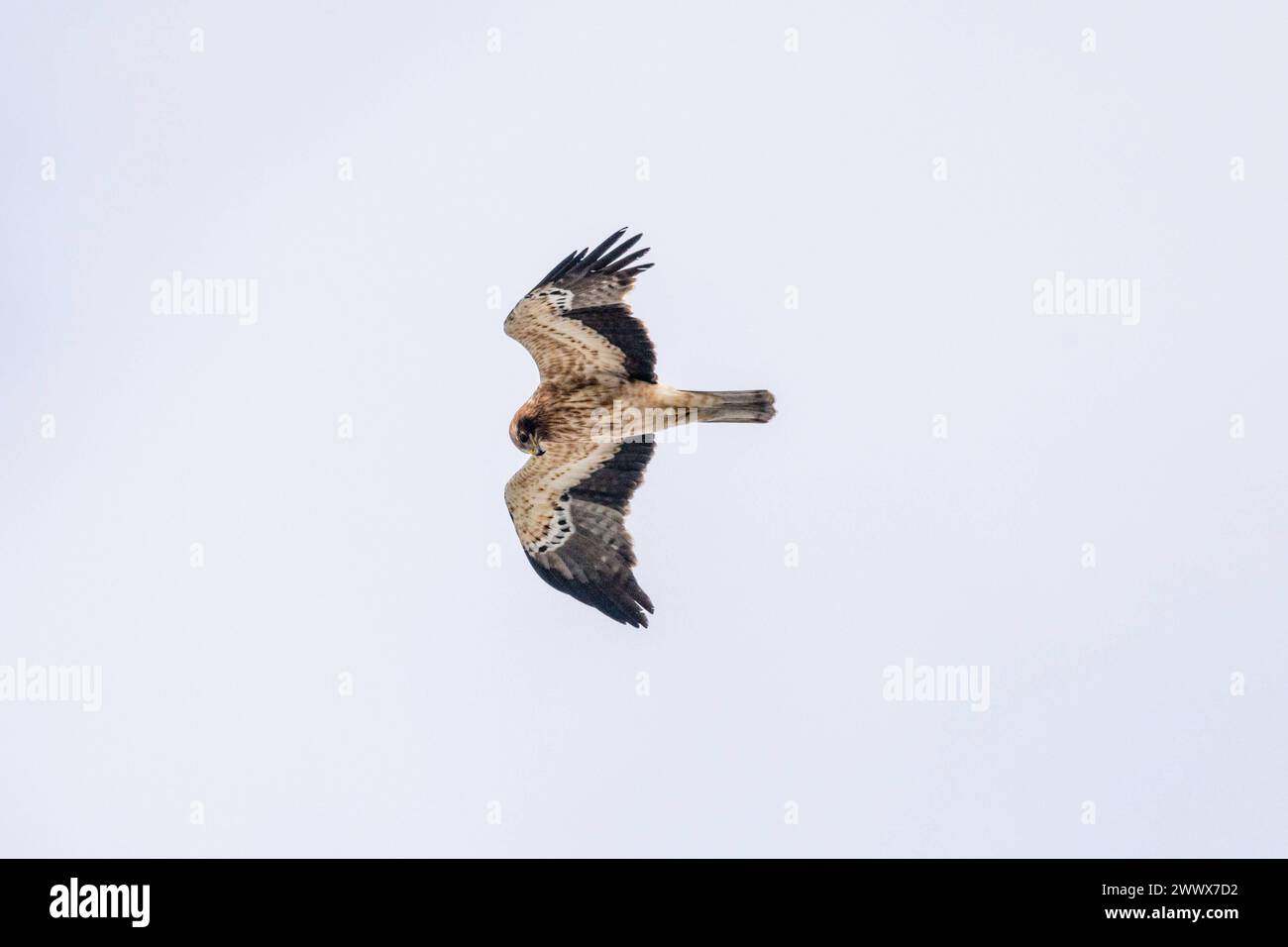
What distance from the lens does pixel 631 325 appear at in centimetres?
1346

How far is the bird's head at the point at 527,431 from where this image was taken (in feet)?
45.4

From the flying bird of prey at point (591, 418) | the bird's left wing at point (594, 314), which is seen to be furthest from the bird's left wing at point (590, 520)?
the bird's left wing at point (594, 314)

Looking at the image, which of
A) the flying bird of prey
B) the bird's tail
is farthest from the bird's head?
the bird's tail

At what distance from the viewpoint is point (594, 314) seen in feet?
44.2

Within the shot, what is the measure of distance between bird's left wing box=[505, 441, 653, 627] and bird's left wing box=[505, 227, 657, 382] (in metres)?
0.81

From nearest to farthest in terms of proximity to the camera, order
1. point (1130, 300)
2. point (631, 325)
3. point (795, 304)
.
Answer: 1. point (631, 325)
2. point (795, 304)
3. point (1130, 300)

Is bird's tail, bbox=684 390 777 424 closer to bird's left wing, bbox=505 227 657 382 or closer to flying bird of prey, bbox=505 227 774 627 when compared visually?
flying bird of prey, bbox=505 227 774 627

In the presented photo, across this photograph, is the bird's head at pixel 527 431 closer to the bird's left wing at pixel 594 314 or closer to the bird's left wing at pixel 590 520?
the bird's left wing at pixel 590 520

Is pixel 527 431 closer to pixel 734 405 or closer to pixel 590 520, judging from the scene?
pixel 590 520
